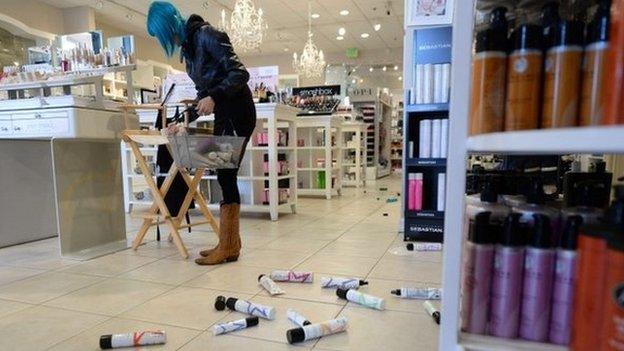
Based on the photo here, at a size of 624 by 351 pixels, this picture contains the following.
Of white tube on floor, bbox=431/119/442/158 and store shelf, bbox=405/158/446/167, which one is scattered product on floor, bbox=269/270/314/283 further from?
white tube on floor, bbox=431/119/442/158

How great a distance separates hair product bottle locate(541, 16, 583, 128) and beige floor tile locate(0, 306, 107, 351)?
4.82 ft

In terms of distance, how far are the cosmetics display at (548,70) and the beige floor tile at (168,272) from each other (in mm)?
1598

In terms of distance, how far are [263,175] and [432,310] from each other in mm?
2544

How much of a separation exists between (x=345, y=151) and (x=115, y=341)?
6.25 m

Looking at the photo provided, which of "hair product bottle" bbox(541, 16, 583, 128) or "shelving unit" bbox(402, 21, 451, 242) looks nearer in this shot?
"hair product bottle" bbox(541, 16, 583, 128)

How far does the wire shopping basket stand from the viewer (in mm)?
1804

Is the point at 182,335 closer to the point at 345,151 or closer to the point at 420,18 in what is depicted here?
the point at 420,18

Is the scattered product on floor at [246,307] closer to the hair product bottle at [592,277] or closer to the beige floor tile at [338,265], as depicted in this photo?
the beige floor tile at [338,265]

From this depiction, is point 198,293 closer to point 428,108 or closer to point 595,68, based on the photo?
point 595,68

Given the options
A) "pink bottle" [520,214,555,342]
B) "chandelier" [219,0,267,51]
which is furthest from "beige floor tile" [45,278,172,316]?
"chandelier" [219,0,267,51]

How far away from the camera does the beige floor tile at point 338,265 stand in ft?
6.24

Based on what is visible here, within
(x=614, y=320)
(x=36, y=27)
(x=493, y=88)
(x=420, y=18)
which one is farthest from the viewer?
(x=36, y=27)

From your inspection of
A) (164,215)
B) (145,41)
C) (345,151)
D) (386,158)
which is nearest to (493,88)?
(164,215)

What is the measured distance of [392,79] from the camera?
460 inches
